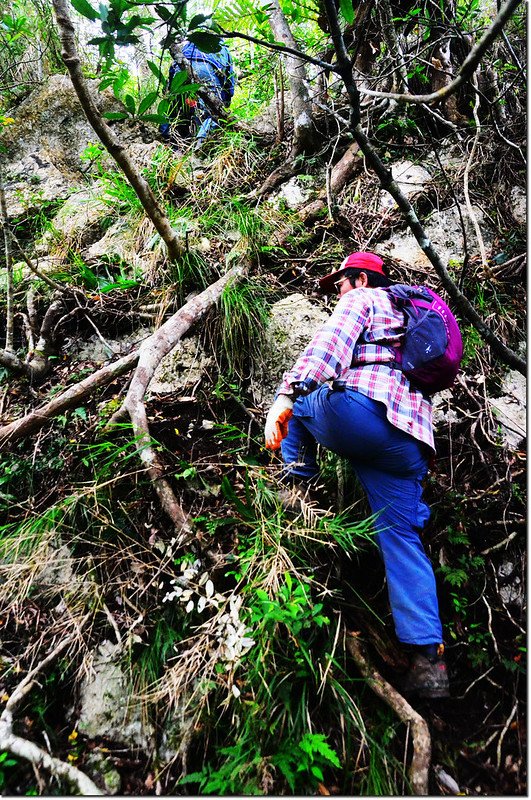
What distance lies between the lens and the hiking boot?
6.40 ft

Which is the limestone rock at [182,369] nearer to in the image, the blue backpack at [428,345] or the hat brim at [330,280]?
the hat brim at [330,280]

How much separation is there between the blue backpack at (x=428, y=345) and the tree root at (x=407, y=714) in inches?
54.4

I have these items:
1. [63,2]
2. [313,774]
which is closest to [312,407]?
[313,774]

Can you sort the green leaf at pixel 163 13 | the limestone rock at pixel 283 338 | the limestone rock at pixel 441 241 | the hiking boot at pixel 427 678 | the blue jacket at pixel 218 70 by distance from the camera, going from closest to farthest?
the green leaf at pixel 163 13 → the hiking boot at pixel 427 678 → the limestone rock at pixel 283 338 → the limestone rock at pixel 441 241 → the blue jacket at pixel 218 70

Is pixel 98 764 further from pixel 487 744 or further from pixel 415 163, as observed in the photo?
pixel 415 163

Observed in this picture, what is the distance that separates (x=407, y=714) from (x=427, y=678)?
18 centimetres

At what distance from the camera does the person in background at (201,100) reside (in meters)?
4.85

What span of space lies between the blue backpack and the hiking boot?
52.3 inches

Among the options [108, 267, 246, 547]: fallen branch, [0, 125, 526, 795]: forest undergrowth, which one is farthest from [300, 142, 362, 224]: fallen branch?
[0, 125, 526, 795]: forest undergrowth

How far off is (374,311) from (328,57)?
4.37 m

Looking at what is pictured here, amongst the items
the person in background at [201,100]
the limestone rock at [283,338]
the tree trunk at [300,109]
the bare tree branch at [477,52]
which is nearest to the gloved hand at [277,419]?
the limestone rock at [283,338]

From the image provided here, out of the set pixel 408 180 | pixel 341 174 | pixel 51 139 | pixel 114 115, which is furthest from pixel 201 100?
pixel 114 115

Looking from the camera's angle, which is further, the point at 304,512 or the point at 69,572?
the point at 69,572

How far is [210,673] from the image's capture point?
6.45 ft
